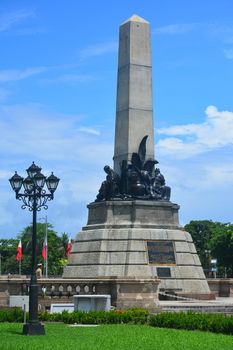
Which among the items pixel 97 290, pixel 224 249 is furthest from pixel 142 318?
pixel 224 249

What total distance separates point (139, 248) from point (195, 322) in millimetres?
13832

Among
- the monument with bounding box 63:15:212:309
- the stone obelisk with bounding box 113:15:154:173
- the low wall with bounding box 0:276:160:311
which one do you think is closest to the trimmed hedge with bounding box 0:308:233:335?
the low wall with bounding box 0:276:160:311

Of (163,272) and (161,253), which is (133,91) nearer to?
(161,253)

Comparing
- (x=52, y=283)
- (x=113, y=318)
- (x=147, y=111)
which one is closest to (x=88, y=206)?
(x=147, y=111)

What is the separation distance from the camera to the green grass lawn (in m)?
14.9

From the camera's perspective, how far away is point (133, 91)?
3584cm

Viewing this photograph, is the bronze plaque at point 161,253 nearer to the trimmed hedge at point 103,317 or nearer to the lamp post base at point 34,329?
the trimmed hedge at point 103,317

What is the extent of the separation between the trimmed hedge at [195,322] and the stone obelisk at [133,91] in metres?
15.9

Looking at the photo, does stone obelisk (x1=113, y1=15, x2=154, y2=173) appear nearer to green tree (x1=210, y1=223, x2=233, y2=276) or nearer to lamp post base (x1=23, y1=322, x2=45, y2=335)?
lamp post base (x1=23, y1=322, x2=45, y2=335)

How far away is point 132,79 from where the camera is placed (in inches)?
1411

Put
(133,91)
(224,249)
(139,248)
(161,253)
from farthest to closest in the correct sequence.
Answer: (224,249) < (133,91) < (161,253) < (139,248)

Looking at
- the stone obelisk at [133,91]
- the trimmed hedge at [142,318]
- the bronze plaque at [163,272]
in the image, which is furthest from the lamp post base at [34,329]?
the stone obelisk at [133,91]

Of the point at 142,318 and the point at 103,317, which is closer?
the point at 103,317

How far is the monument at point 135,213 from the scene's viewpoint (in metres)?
33.0
